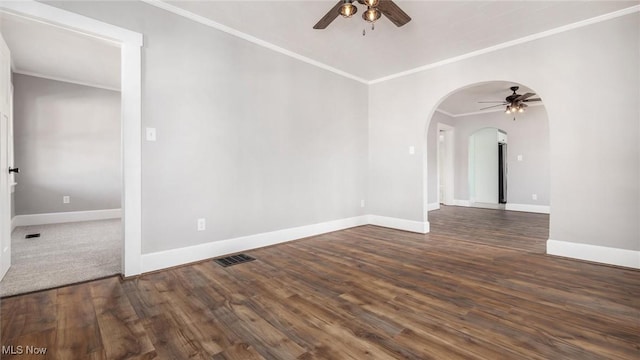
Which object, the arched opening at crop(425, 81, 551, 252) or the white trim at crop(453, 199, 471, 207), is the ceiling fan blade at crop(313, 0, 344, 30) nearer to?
the arched opening at crop(425, 81, 551, 252)

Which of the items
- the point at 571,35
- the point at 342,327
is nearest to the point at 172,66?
the point at 342,327

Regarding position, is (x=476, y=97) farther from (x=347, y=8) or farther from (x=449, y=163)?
(x=347, y=8)

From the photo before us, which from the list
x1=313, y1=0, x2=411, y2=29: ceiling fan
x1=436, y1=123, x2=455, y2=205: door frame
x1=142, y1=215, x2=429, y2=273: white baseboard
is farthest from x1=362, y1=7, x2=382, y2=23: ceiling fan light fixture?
x1=436, y1=123, x2=455, y2=205: door frame

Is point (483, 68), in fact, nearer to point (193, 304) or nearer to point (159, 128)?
point (159, 128)

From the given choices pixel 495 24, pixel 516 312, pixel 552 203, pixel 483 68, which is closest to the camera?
pixel 516 312

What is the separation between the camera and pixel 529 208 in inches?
258

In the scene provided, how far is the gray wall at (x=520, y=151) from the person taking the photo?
6.37m

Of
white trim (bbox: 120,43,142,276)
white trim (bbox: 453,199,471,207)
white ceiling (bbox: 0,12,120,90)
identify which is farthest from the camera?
white trim (bbox: 453,199,471,207)

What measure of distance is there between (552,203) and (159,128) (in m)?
4.35

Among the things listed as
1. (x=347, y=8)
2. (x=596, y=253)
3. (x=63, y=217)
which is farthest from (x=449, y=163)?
(x=63, y=217)

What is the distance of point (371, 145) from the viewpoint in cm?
497

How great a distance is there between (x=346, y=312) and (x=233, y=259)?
156 cm

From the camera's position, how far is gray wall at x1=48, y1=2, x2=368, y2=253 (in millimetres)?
2580

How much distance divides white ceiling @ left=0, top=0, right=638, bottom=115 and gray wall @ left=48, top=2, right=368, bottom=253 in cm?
28
